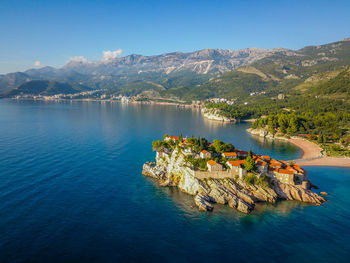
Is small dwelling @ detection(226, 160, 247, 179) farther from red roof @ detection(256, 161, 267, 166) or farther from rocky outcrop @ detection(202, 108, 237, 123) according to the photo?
rocky outcrop @ detection(202, 108, 237, 123)

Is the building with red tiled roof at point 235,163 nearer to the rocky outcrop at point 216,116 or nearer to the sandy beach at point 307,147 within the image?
the sandy beach at point 307,147

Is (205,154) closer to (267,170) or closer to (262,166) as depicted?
(262,166)

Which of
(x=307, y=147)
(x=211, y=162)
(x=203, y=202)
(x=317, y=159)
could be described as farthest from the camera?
(x=307, y=147)

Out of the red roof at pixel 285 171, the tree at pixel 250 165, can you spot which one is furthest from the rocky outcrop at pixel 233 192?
the tree at pixel 250 165

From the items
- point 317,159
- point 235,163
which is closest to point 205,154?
point 235,163

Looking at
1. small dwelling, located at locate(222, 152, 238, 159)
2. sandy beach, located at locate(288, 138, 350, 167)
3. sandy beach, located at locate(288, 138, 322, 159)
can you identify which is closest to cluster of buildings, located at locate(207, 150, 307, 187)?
small dwelling, located at locate(222, 152, 238, 159)

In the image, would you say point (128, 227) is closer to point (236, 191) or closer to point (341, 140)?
point (236, 191)

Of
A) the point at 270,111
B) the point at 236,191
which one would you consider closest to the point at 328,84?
the point at 270,111

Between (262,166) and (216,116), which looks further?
(216,116)
